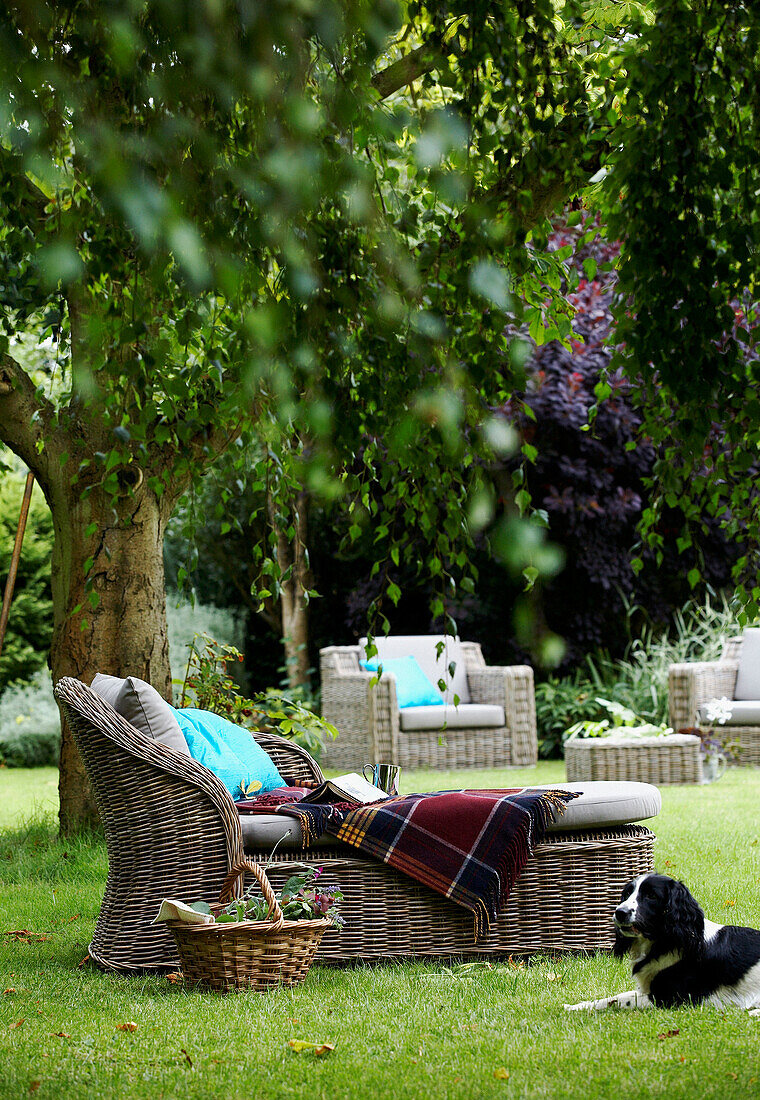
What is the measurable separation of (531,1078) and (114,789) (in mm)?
1399

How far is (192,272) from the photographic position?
53.5 inches

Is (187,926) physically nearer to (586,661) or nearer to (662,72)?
(662,72)

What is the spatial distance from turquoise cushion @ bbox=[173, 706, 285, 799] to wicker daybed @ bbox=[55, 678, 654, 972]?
1.06ft

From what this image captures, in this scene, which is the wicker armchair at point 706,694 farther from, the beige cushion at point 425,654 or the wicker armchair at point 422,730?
the beige cushion at point 425,654

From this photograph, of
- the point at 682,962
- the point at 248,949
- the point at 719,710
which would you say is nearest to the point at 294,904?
the point at 248,949

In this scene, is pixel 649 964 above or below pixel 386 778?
below

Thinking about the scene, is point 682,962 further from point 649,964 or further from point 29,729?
point 29,729

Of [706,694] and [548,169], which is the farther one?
[706,694]

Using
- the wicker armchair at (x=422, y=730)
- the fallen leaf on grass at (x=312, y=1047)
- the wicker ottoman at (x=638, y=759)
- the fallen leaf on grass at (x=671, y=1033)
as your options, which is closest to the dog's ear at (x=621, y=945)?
the fallen leaf on grass at (x=671, y=1033)

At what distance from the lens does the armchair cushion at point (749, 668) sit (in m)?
7.24

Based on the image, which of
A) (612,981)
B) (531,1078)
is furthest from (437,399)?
(612,981)

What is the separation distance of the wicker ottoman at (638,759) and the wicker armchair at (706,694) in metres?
0.57

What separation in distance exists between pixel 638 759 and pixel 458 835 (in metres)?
3.49

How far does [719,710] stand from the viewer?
6848 millimetres
